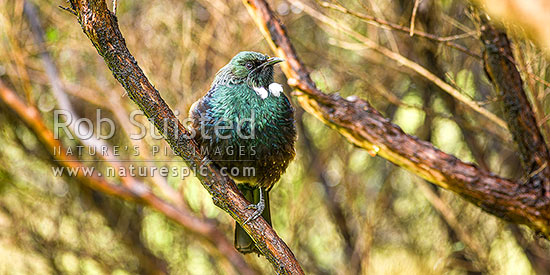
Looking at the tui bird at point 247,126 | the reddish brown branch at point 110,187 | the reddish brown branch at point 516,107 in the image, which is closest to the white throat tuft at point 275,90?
the tui bird at point 247,126

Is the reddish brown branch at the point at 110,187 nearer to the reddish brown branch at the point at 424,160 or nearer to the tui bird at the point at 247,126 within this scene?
the tui bird at the point at 247,126

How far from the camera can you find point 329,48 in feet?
19.9

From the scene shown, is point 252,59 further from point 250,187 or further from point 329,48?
point 329,48

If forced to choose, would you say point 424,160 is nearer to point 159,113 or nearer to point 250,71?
point 250,71

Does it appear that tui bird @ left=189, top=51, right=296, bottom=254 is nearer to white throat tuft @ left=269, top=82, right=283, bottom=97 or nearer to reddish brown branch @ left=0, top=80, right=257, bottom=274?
white throat tuft @ left=269, top=82, right=283, bottom=97

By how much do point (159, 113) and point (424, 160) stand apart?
1.42m

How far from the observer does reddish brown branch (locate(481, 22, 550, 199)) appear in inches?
124

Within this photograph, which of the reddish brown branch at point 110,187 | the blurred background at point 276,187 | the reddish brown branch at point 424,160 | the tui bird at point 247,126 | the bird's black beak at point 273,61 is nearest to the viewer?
the reddish brown branch at point 424,160

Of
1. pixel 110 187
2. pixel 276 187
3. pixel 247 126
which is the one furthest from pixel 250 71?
pixel 276 187

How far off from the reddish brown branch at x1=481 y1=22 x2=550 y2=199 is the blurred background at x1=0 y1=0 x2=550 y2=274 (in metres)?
1.83

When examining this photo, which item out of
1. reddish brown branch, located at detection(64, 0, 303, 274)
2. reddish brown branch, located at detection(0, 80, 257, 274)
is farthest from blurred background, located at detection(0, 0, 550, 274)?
reddish brown branch, located at detection(64, 0, 303, 274)

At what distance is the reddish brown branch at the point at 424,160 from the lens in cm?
307

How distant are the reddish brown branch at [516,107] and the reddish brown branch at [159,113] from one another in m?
1.43

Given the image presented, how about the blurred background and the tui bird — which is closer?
the tui bird
